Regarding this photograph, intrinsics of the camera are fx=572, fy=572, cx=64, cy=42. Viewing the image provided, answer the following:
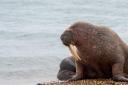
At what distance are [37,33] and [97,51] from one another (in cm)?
879

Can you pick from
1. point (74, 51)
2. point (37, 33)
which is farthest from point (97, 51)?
point (37, 33)

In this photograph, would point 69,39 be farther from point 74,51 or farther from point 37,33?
point 37,33

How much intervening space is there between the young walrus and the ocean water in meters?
2.33

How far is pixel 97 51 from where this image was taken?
7676mm

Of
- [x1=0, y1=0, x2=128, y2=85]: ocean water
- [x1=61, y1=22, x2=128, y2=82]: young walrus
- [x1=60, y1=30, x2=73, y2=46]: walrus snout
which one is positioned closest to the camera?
[x1=60, y1=30, x2=73, y2=46]: walrus snout

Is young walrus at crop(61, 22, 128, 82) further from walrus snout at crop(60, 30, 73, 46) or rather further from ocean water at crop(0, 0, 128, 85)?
ocean water at crop(0, 0, 128, 85)

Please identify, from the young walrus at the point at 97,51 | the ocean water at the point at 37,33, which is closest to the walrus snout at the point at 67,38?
the young walrus at the point at 97,51

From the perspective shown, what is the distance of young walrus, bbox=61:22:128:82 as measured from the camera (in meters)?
7.60

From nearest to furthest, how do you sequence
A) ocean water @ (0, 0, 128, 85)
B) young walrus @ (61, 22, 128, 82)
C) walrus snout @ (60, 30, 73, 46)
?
walrus snout @ (60, 30, 73, 46)
young walrus @ (61, 22, 128, 82)
ocean water @ (0, 0, 128, 85)

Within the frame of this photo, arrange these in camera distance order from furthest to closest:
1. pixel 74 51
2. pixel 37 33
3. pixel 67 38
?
pixel 37 33 < pixel 74 51 < pixel 67 38

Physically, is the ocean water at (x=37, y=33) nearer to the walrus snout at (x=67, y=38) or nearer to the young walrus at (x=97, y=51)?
the young walrus at (x=97, y=51)

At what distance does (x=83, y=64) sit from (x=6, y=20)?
11176mm

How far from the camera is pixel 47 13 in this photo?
22344 mm

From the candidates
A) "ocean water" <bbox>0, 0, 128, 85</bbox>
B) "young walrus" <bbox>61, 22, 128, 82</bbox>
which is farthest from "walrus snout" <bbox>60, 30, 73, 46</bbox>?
"ocean water" <bbox>0, 0, 128, 85</bbox>
